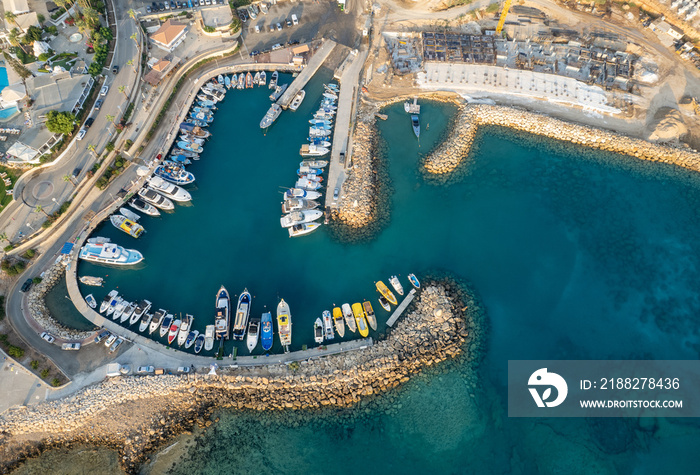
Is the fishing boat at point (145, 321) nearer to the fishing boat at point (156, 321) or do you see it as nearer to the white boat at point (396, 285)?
the fishing boat at point (156, 321)

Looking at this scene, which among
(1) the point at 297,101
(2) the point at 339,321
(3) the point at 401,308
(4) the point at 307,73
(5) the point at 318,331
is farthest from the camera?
(4) the point at 307,73

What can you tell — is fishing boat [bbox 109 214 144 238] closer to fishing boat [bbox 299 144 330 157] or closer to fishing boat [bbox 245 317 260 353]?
fishing boat [bbox 245 317 260 353]

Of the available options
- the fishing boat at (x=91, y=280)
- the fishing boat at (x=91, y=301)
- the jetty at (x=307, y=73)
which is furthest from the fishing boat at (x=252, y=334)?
the jetty at (x=307, y=73)

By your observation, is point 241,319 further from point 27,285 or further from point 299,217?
point 27,285

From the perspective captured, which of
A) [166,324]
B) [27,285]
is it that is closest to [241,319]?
[166,324]

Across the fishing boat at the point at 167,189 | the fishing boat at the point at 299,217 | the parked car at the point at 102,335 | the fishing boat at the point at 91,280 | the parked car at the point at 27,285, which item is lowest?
the parked car at the point at 102,335

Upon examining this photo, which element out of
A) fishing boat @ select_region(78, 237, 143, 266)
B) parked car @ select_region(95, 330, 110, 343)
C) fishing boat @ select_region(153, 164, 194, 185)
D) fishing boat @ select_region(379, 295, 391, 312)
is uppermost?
fishing boat @ select_region(153, 164, 194, 185)

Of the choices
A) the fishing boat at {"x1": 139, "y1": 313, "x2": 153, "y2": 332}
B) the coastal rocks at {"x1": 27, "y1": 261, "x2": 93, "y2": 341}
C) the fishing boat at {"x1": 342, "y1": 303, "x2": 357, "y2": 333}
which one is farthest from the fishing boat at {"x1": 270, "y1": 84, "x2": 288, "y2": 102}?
the coastal rocks at {"x1": 27, "y1": 261, "x2": 93, "y2": 341}
